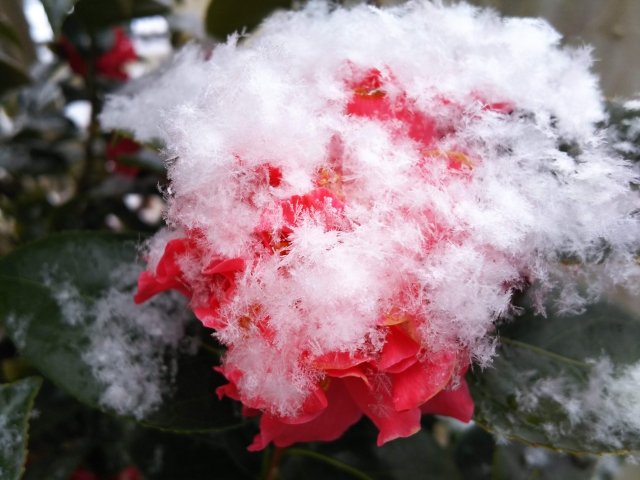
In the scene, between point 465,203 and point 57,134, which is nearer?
point 465,203

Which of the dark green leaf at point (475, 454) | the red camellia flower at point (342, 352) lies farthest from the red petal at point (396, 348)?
the dark green leaf at point (475, 454)

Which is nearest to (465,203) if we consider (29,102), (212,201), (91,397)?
(212,201)

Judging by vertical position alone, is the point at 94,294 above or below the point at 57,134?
above

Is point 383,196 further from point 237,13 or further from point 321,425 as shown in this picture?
point 237,13

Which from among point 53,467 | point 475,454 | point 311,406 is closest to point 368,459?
point 475,454

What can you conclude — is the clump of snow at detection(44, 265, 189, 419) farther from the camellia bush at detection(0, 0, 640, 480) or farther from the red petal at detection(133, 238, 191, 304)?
the red petal at detection(133, 238, 191, 304)

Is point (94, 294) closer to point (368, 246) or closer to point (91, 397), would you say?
point (91, 397)

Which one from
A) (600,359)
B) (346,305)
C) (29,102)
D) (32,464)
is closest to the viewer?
(346,305)

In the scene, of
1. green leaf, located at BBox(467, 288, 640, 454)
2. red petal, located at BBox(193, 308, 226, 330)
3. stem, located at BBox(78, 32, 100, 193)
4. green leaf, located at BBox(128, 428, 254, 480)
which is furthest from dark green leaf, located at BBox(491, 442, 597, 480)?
stem, located at BBox(78, 32, 100, 193)
